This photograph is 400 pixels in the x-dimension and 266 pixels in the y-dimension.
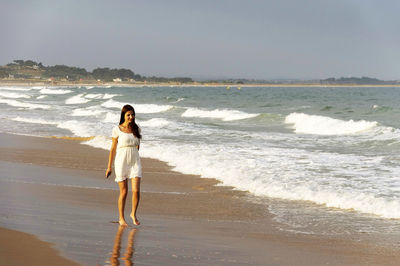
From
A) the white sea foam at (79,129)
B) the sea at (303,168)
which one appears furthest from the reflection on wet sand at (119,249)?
the white sea foam at (79,129)

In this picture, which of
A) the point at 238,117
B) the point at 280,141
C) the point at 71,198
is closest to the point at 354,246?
the point at 71,198

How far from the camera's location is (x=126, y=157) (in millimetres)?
7305

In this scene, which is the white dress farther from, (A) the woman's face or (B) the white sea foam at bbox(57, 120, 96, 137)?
(B) the white sea foam at bbox(57, 120, 96, 137)

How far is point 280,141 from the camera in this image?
65.6 ft

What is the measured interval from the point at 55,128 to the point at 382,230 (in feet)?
64.6

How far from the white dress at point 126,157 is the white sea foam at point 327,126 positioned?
1865cm

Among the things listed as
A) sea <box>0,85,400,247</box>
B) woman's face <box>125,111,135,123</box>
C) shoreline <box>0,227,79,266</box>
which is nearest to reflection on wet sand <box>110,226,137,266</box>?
shoreline <box>0,227,79,266</box>

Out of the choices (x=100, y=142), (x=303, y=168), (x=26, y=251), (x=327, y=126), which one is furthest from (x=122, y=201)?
(x=327, y=126)

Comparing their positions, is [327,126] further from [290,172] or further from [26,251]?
[26,251]

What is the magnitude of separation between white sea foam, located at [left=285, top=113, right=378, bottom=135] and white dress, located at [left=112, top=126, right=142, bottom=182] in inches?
734

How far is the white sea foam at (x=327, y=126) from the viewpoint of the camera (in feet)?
83.8

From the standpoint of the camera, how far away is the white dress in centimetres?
730

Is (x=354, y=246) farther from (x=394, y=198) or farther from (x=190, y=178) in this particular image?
(x=190, y=178)

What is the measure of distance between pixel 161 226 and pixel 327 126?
70.7 feet
